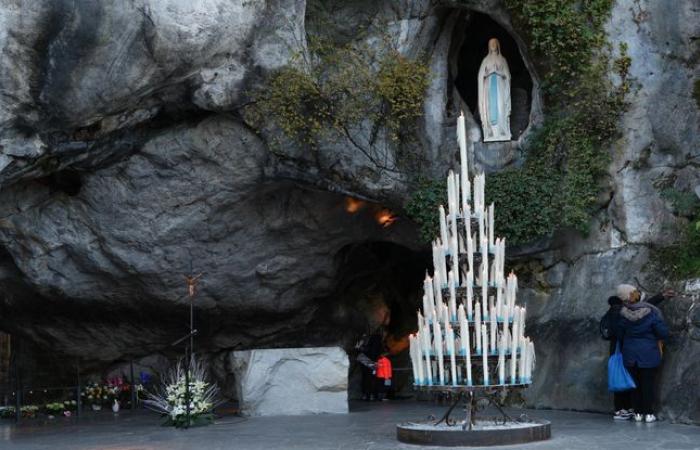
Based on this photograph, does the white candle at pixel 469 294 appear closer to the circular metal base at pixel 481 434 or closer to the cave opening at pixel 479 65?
the circular metal base at pixel 481 434

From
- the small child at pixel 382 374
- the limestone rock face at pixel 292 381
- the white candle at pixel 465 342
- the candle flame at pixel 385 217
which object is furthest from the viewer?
the small child at pixel 382 374

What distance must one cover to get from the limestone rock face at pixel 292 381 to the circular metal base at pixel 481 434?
4.51m

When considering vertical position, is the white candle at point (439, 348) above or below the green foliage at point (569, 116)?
below

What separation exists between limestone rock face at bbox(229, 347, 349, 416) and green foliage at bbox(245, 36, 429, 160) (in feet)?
9.87

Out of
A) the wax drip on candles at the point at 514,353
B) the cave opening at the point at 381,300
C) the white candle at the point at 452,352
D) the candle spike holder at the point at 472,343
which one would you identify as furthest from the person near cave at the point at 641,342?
the cave opening at the point at 381,300

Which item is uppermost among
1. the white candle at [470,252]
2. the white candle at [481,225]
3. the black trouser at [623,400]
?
the white candle at [481,225]

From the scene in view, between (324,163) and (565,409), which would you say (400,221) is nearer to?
(324,163)

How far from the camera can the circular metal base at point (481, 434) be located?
32.2 ft

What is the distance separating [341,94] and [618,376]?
536 centimetres

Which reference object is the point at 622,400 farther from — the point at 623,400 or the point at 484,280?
the point at 484,280

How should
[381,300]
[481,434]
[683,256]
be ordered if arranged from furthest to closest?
[381,300] < [683,256] < [481,434]

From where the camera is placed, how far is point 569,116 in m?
14.1

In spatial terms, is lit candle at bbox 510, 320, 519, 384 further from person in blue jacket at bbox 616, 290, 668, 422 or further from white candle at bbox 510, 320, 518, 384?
person in blue jacket at bbox 616, 290, 668, 422

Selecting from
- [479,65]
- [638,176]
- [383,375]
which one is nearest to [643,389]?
[638,176]
